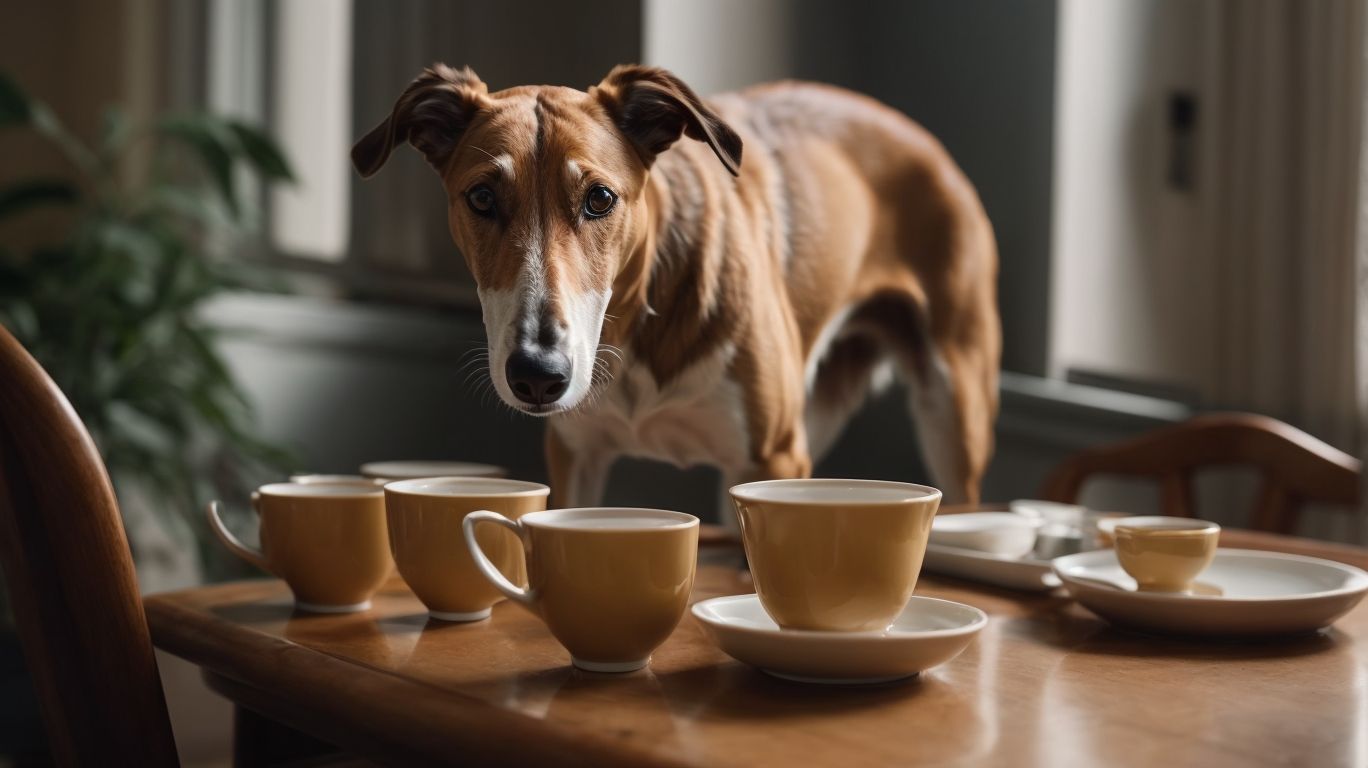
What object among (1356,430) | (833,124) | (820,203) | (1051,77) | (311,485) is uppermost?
(1051,77)

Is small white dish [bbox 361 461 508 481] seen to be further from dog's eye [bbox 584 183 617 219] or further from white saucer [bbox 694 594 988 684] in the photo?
white saucer [bbox 694 594 988 684]

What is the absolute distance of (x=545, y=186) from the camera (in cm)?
90

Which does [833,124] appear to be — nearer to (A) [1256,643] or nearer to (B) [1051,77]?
(B) [1051,77]

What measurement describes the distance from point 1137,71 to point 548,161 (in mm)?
1721

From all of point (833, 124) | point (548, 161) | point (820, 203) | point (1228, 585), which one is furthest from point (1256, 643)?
point (833, 124)

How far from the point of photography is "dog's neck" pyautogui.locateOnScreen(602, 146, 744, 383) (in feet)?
3.69

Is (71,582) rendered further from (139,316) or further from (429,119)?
(139,316)

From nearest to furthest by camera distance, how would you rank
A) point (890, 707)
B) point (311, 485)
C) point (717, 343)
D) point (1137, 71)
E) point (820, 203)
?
point (890, 707) → point (311, 485) → point (717, 343) → point (820, 203) → point (1137, 71)

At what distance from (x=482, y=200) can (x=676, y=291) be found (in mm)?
293

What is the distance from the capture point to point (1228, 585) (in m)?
0.82

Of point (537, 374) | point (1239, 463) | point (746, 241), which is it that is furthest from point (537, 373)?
point (1239, 463)

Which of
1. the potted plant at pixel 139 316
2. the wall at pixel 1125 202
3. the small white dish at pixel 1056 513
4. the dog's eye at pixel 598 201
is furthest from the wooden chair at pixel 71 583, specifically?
the wall at pixel 1125 202

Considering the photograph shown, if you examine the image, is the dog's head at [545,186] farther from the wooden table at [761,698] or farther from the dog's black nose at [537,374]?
the wooden table at [761,698]

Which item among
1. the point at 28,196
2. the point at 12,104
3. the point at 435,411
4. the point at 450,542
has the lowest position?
the point at 435,411
